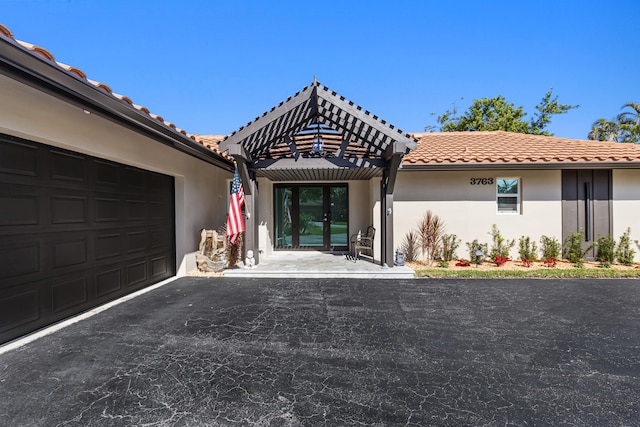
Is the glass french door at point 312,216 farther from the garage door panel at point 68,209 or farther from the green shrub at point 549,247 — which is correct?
the garage door panel at point 68,209

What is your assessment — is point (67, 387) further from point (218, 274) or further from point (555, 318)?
point (555, 318)

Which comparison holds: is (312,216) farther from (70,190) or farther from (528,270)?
(70,190)

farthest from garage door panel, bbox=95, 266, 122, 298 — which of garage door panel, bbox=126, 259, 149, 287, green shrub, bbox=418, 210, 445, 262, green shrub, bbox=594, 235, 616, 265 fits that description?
green shrub, bbox=594, 235, 616, 265

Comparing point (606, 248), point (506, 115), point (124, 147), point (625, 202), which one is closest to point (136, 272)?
point (124, 147)

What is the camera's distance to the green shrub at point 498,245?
8266 millimetres

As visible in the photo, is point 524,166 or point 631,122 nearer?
point 524,166

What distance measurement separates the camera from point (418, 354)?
10.4 ft

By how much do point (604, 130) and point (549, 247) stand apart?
845 inches

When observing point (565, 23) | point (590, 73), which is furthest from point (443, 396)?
point (590, 73)

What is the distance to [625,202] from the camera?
8211mm

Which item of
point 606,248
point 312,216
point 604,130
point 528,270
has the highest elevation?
point 604,130

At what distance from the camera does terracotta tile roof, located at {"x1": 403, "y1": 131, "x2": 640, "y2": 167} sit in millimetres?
7855

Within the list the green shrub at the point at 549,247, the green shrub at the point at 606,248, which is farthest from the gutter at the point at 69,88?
the green shrub at the point at 606,248

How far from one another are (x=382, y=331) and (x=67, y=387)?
3300 mm
